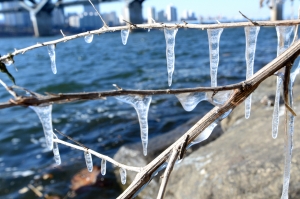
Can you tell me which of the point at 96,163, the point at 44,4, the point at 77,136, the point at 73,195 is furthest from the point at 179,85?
the point at 44,4

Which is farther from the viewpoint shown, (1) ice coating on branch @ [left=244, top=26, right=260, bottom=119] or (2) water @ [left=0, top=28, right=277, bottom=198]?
(2) water @ [left=0, top=28, right=277, bottom=198]

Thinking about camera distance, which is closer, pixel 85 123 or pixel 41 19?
pixel 85 123

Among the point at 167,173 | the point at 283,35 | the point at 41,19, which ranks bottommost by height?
the point at 167,173

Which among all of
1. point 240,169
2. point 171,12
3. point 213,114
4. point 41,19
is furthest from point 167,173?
point 41,19

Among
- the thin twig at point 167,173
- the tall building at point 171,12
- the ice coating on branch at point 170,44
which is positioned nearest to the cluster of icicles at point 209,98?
the ice coating on branch at point 170,44

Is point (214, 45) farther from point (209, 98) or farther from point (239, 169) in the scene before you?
point (239, 169)

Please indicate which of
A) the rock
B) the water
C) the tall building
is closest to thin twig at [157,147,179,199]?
the tall building

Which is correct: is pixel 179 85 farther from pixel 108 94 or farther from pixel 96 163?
pixel 108 94

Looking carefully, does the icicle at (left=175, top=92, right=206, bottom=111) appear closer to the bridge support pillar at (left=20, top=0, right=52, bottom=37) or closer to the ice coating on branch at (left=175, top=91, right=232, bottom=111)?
the ice coating on branch at (left=175, top=91, right=232, bottom=111)
